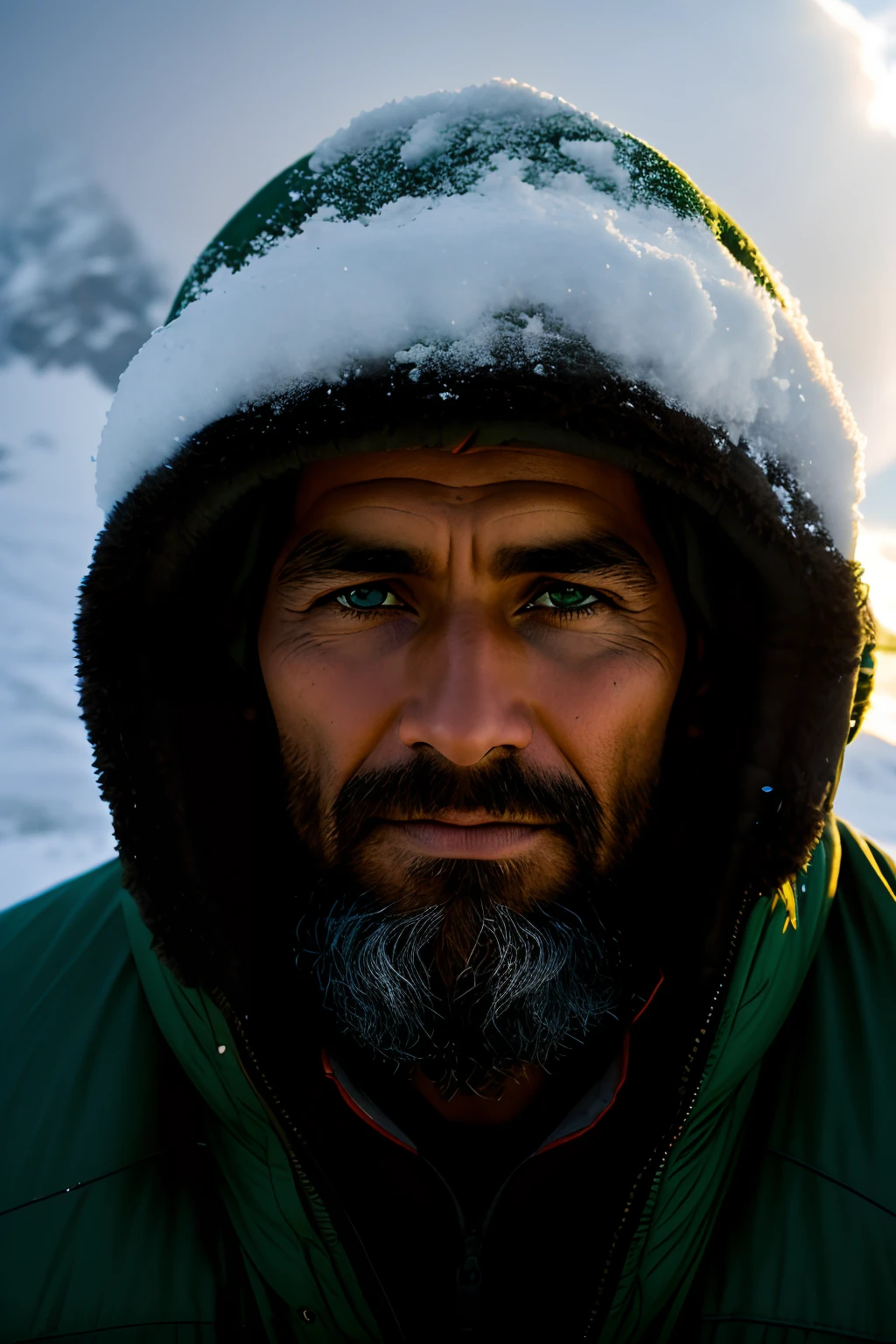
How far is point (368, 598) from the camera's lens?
4.25 ft

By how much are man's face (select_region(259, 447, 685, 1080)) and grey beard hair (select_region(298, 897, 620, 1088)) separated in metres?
0.03

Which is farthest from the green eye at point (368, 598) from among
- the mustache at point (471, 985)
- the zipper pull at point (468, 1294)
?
the zipper pull at point (468, 1294)

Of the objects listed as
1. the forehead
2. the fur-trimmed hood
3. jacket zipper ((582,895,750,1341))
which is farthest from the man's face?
jacket zipper ((582,895,750,1341))

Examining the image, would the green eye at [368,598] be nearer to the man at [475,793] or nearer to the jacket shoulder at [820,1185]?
the man at [475,793]

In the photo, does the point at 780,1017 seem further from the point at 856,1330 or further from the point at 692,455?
the point at 692,455

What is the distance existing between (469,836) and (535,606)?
0.41 meters

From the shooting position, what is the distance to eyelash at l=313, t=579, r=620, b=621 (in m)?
1.24

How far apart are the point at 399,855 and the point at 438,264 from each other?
0.92 m

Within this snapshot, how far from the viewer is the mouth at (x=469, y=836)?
119 centimetres

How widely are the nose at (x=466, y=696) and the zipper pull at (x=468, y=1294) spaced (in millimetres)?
871

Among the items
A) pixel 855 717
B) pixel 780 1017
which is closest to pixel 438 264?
pixel 855 717

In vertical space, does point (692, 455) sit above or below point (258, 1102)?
above

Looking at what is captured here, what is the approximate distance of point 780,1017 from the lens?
1.24 meters

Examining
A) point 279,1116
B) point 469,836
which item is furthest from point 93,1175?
point 469,836
